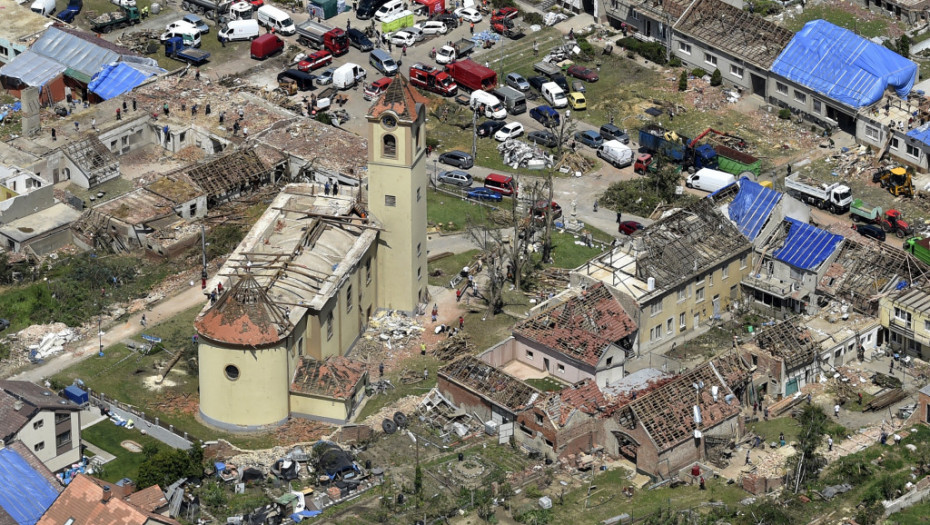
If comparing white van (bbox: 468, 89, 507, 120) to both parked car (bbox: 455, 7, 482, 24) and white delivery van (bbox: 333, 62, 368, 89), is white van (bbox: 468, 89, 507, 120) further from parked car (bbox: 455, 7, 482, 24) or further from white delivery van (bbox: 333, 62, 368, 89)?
parked car (bbox: 455, 7, 482, 24)

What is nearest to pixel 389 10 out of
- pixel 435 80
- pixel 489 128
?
A: pixel 435 80

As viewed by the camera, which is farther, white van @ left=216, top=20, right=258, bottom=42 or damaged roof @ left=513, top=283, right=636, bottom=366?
white van @ left=216, top=20, right=258, bottom=42

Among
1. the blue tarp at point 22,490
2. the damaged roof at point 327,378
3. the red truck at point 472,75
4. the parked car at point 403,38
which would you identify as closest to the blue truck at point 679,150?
Answer: the red truck at point 472,75

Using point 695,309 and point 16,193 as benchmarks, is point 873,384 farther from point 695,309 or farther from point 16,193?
point 16,193

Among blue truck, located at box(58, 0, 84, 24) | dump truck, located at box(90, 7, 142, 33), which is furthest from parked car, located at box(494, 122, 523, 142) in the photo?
blue truck, located at box(58, 0, 84, 24)

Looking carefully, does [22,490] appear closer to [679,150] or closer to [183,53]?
[679,150]
